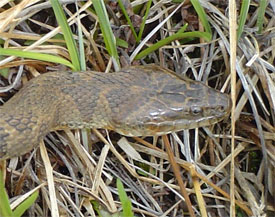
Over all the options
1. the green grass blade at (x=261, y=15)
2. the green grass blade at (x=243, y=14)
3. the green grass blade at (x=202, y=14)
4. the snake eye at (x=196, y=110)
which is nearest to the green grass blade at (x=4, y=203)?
the snake eye at (x=196, y=110)

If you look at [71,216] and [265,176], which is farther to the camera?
[265,176]

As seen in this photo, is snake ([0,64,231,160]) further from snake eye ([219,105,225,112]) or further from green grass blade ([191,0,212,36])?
green grass blade ([191,0,212,36])

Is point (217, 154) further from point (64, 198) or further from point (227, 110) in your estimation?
point (64, 198)

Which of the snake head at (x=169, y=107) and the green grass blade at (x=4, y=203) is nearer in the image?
the green grass blade at (x=4, y=203)

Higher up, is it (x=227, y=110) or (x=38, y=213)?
(x=227, y=110)

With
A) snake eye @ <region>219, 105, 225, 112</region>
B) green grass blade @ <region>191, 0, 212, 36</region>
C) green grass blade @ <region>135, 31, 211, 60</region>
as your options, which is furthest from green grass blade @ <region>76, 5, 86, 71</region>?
snake eye @ <region>219, 105, 225, 112</region>

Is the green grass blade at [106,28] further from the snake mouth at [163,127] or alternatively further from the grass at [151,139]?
the snake mouth at [163,127]

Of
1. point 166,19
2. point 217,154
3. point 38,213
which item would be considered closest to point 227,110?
point 217,154
